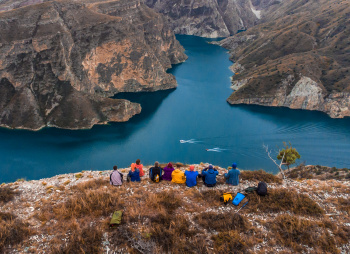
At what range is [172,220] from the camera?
14195 mm

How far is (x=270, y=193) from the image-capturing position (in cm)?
1711

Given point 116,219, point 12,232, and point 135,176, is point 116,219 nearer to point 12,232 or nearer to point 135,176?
point 12,232

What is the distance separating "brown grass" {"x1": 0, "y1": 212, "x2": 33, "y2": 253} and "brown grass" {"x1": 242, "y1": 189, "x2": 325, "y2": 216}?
13673 millimetres

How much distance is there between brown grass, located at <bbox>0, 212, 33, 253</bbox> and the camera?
12.7 m

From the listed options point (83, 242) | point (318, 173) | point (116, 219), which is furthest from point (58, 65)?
point (318, 173)

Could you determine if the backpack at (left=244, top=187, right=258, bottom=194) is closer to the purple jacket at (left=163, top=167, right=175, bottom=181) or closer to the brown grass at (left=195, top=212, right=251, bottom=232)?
the brown grass at (left=195, top=212, right=251, bottom=232)

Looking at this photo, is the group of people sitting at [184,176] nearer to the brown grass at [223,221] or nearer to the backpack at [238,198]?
the backpack at [238,198]

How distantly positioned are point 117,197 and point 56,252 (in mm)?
5099

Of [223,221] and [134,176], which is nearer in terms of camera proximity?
[223,221]

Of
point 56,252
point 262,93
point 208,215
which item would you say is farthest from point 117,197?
point 262,93

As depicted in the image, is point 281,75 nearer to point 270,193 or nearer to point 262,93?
point 262,93

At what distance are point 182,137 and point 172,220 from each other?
47290 mm

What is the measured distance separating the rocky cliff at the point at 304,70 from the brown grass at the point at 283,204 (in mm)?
72198

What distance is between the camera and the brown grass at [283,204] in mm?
15578
